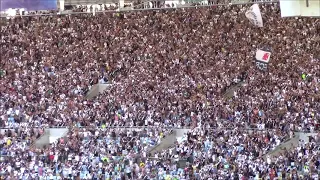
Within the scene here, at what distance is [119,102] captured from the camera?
36.9 metres

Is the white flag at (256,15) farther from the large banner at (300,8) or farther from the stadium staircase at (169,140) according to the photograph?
the large banner at (300,8)

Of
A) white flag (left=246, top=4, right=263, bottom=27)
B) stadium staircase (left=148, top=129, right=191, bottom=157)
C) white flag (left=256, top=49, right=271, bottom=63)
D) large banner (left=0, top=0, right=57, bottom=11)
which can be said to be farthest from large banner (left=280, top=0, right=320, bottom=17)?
large banner (left=0, top=0, right=57, bottom=11)

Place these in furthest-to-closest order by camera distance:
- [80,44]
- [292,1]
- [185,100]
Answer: [80,44]
[185,100]
[292,1]

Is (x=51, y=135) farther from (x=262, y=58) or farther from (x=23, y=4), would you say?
(x=262, y=58)

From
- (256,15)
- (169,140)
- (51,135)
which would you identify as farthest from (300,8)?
(51,135)

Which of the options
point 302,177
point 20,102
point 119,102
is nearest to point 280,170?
point 302,177

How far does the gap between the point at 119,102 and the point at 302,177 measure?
36.3 feet

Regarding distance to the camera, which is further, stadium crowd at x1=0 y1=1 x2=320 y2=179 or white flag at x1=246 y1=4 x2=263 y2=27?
white flag at x1=246 y1=4 x2=263 y2=27

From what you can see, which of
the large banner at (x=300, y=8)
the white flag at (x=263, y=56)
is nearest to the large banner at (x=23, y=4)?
the white flag at (x=263, y=56)

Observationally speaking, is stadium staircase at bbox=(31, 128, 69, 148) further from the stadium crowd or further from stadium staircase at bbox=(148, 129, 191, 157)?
stadium staircase at bbox=(148, 129, 191, 157)

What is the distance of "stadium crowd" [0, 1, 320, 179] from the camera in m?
31.9

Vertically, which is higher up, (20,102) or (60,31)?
(60,31)

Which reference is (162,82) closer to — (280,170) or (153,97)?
(153,97)

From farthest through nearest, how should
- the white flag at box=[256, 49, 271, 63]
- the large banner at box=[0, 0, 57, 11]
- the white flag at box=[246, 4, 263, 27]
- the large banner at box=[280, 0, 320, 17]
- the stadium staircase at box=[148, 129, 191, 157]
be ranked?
the white flag at box=[256, 49, 271, 63], the stadium staircase at box=[148, 129, 191, 157], the large banner at box=[0, 0, 57, 11], the white flag at box=[246, 4, 263, 27], the large banner at box=[280, 0, 320, 17]
